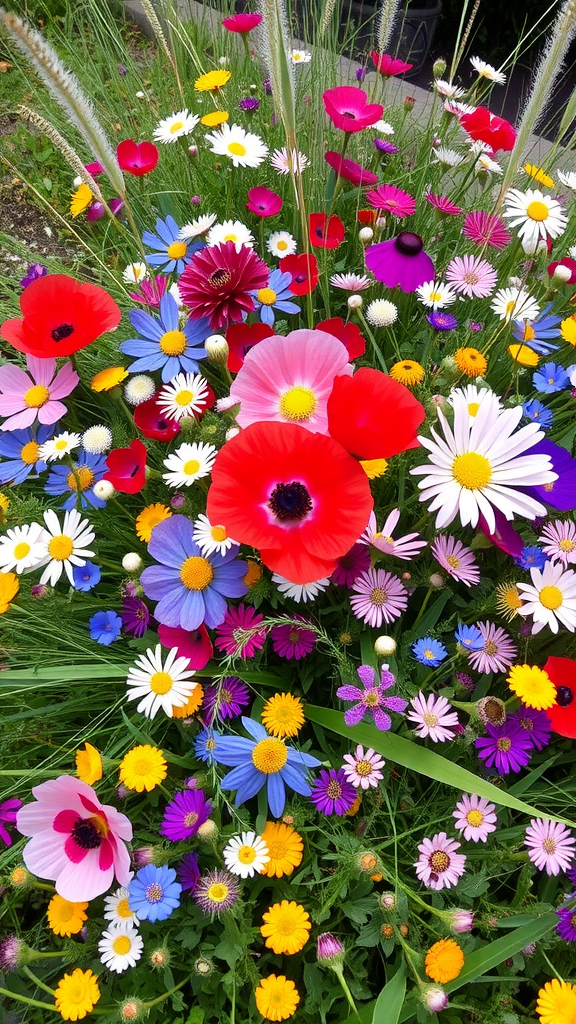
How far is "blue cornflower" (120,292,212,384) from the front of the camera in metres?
1.09

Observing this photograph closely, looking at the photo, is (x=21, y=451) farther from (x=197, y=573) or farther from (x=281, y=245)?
(x=281, y=245)

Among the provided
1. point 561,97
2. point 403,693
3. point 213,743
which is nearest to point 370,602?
point 403,693

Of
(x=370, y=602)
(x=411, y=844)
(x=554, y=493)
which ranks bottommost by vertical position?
(x=411, y=844)

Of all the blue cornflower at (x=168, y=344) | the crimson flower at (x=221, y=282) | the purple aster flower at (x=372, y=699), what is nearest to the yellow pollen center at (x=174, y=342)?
the blue cornflower at (x=168, y=344)

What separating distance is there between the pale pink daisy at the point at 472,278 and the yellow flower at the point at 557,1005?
111 cm

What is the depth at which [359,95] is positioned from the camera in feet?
4.01

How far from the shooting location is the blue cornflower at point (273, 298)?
44.8 inches

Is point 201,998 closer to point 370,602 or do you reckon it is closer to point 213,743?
point 213,743

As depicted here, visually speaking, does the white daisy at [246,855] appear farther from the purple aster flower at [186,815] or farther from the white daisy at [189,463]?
the white daisy at [189,463]

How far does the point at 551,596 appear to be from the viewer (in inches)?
34.1

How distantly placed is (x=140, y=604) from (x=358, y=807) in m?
0.46

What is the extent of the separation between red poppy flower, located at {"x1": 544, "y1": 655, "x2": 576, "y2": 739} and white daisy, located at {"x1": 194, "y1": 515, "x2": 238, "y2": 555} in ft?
1.63

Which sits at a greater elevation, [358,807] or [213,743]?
[213,743]

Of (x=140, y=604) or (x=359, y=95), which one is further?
(x=359, y=95)
